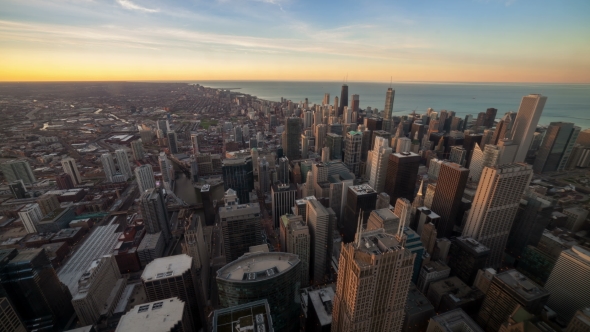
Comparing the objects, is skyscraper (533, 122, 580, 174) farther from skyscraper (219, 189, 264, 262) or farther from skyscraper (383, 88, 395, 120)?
skyscraper (219, 189, 264, 262)

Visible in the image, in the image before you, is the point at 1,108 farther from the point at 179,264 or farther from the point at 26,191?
the point at 179,264

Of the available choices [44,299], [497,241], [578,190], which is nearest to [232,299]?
[44,299]

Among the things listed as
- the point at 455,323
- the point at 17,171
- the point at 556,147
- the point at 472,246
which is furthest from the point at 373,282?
the point at 17,171

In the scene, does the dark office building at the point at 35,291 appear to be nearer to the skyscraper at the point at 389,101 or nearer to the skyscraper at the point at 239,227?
the skyscraper at the point at 239,227

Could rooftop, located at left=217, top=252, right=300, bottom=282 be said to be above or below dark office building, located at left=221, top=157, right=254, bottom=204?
above

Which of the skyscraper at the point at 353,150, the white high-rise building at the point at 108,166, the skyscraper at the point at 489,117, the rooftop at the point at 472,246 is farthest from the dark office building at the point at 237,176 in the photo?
the skyscraper at the point at 489,117

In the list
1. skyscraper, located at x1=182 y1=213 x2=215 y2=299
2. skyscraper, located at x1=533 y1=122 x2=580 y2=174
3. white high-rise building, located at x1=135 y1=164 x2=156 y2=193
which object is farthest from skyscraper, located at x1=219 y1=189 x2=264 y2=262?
skyscraper, located at x1=533 y1=122 x2=580 y2=174
